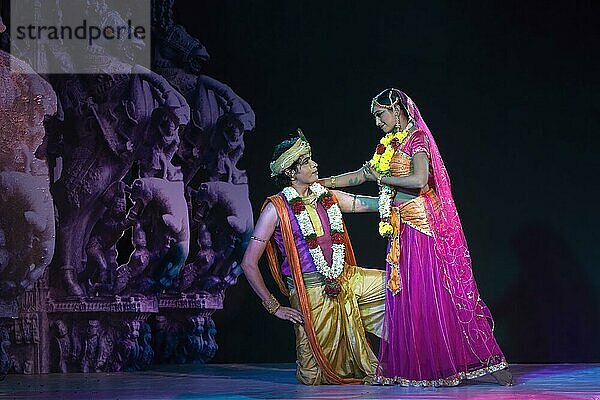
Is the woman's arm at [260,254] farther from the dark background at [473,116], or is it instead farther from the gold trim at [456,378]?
the dark background at [473,116]

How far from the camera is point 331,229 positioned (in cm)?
535

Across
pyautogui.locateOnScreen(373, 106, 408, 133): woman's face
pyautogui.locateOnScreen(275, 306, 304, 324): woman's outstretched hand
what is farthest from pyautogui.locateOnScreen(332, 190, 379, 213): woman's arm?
pyautogui.locateOnScreen(275, 306, 304, 324): woman's outstretched hand

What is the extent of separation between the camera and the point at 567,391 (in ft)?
15.3

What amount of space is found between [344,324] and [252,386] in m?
0.55

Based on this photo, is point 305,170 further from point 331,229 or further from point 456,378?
point 456,378

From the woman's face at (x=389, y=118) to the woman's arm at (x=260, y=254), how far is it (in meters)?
0.69

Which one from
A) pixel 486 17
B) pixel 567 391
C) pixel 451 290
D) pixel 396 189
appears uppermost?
pixel 486 17

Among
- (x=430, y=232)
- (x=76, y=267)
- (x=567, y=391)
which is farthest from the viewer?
(x=76, y=267)

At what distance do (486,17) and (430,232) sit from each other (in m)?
2.11

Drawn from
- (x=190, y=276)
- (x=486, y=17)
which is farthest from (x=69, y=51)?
(x=486, y=17)

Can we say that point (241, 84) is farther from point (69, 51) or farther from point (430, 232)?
point (430, 232)

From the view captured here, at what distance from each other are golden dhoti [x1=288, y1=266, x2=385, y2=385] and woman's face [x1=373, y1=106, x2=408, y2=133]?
2.50ft

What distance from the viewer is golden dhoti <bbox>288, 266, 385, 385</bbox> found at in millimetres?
5227

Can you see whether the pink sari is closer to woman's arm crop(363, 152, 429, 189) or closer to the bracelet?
woman's arm crop(363, 152, 429, 189)
